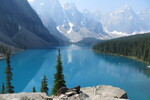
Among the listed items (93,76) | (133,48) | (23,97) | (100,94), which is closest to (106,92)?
(100,94)

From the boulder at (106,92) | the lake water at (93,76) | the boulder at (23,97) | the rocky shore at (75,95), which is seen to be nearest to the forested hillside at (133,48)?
the lake water at (93,76)

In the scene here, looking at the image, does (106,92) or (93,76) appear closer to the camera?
(106,92)

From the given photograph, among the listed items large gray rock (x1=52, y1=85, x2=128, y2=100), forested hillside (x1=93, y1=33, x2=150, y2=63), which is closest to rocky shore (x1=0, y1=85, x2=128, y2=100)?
large gray rock (x1=52, y1=85, x2=128, y2=100)

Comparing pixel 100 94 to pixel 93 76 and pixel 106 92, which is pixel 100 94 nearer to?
pixel 106 92

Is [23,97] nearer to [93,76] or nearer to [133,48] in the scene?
[93,76]

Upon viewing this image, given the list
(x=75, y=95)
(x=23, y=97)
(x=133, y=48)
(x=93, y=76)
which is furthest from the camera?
(x=133, y=48)

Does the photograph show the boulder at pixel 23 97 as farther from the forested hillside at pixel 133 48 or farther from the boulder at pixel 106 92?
the forested hillside at pixel 133 48

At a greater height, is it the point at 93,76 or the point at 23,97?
the point at 23,97

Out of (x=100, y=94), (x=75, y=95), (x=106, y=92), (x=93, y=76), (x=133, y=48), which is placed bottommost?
(x=93, y=76)

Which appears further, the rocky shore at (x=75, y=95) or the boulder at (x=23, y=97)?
the rocky shore at (x=75, y=95)

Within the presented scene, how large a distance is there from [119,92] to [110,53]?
158m

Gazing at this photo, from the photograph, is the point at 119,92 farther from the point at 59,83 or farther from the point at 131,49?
the point at 131,49

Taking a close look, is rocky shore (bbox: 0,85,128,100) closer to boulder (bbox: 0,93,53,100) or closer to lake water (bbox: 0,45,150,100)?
boulder (bbox: 0,93,53,100)

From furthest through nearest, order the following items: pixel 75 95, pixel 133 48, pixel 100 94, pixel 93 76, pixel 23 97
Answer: pixel 133 48, pixel 93 76, pixel 100 94, pixel 75 95, pixel 23 97
